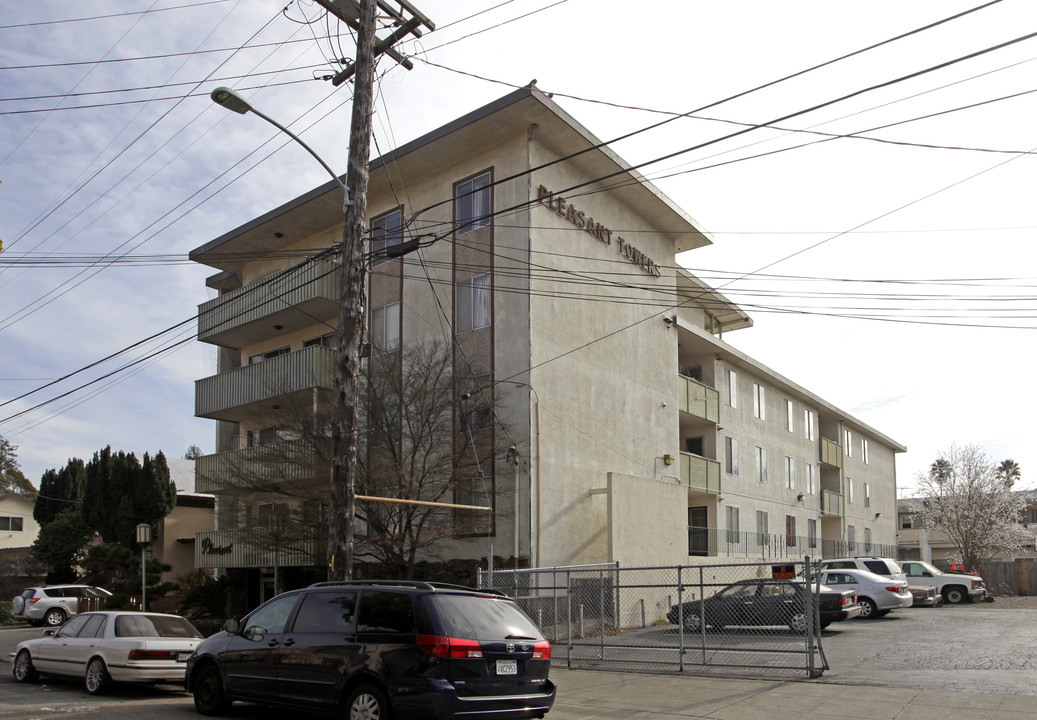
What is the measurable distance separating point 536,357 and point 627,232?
671 cm

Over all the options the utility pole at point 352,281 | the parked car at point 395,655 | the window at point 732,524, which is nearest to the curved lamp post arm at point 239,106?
the utility pole at point 352,281

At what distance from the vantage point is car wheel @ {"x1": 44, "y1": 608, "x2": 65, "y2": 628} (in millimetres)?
31984

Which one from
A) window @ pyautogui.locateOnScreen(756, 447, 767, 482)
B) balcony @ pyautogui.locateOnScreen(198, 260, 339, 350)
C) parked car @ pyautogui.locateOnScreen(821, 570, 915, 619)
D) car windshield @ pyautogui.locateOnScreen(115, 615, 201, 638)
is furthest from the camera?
window @ pyautogui.locateOnScreen(756, 447, 767, 482)

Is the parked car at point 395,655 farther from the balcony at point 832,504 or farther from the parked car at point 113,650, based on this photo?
the balcony at point 832,504

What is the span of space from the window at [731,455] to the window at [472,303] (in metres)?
13.2

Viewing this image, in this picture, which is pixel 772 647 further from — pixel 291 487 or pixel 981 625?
pixel 291 487

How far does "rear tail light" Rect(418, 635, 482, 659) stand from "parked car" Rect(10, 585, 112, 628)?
27.0 m

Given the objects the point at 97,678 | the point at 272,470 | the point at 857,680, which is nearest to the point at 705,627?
the point at 857,680

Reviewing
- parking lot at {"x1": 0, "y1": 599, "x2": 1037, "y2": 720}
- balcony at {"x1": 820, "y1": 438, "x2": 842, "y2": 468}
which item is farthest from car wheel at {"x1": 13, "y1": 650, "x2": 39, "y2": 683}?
balcony at {"x1": 820, "y1": 438, "x2": 842, "y2": 468}

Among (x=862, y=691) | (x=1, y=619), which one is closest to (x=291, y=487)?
(x=862, y=691)

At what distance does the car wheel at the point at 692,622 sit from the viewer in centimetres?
1800

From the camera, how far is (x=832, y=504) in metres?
42.6

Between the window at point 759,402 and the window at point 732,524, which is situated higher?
the window at point 759,402

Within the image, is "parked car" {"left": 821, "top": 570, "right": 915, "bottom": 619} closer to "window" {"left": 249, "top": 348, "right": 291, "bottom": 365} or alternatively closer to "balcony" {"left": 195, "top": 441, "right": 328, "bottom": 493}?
"balcony" {"left": 195, "top": 441, "right": 328, "bottom": 493}
